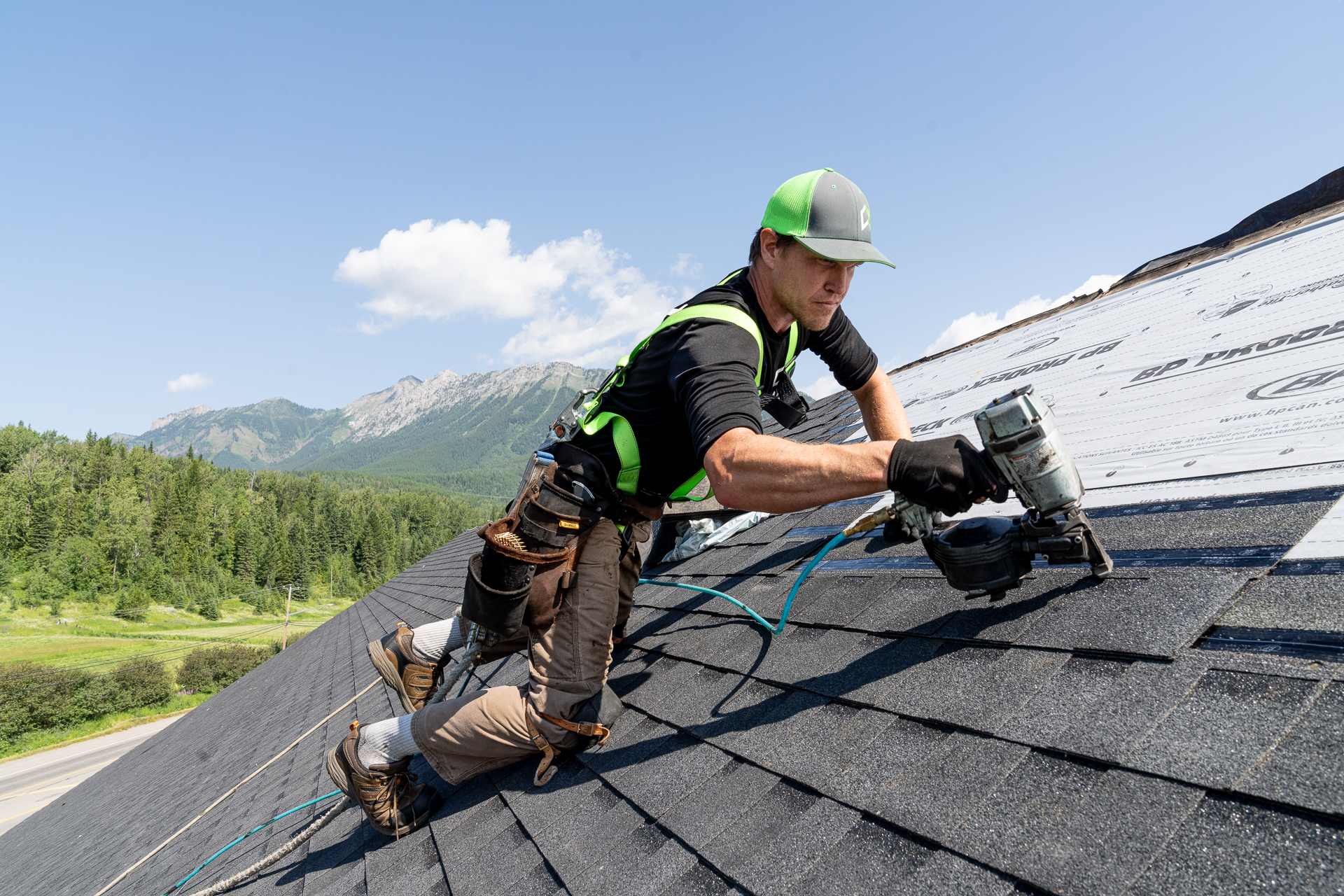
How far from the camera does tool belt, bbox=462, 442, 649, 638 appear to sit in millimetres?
2246

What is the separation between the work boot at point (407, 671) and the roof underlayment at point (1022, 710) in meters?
0.46

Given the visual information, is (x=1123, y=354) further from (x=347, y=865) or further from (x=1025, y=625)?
(x=347, y=865)

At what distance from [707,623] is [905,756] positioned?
149 centimetres

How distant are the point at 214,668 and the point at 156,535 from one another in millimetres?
39516

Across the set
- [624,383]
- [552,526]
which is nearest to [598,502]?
[552,526]

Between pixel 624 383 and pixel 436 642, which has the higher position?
pixel 624 383

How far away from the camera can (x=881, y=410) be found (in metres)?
2.78

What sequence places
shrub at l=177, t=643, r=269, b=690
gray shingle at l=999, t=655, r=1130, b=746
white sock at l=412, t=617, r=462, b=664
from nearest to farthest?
gray shingle at l=999, t=655, r=1130, b=746 < white sock at l=412, t=617, r=462, b=664 < shrub at l=177, t=643, r=269, b=690

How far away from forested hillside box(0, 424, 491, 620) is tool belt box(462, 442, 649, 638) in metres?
64.7

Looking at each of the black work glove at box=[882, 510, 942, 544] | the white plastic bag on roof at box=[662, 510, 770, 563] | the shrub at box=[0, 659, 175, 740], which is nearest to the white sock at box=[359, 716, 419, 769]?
the black work glove at box=[882, 510, 942, 544]

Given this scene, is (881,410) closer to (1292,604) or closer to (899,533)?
(899,533)

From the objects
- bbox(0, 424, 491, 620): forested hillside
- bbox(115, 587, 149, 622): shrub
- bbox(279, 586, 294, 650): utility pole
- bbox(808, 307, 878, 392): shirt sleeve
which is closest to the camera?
bbox(808, 307, 878, 392): shirt sleeve

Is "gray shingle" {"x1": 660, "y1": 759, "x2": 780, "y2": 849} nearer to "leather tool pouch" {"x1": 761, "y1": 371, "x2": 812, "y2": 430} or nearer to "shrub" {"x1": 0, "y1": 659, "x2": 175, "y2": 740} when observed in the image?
"leather tool pouch" {"x1": 761, "y1": 371, "x2": 812, "y2": 430}

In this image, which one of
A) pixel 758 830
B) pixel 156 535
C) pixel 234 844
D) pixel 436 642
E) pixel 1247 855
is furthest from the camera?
pixel 156 535
